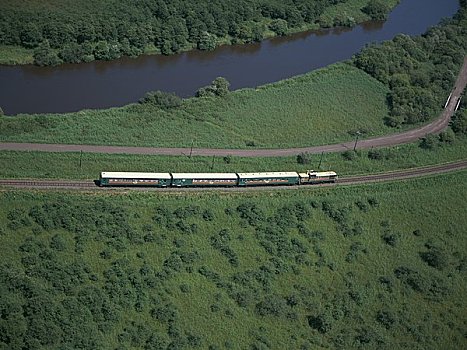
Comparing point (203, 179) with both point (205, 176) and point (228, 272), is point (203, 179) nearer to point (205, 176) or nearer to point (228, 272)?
point (205, 176)

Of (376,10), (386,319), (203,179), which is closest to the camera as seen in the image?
(386,319)

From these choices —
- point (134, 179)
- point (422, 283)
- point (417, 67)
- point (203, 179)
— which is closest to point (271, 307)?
point (203, 179)

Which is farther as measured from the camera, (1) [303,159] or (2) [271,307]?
(1) [303,159]

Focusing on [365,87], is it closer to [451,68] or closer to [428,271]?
[451,68]

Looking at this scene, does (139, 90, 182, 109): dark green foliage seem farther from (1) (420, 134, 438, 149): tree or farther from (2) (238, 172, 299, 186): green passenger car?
(1) (420, 134, 438, 149): tree

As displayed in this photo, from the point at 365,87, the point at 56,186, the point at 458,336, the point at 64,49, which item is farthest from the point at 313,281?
the point at 64,49

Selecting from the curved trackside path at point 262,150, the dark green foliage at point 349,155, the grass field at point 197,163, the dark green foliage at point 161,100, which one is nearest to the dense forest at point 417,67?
the curved trackside path at point 262,150

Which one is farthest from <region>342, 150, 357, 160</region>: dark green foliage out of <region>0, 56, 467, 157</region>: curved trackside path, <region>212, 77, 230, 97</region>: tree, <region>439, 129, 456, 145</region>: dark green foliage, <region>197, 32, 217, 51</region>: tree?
<region>197, 32, 217, 51</region>: tree
